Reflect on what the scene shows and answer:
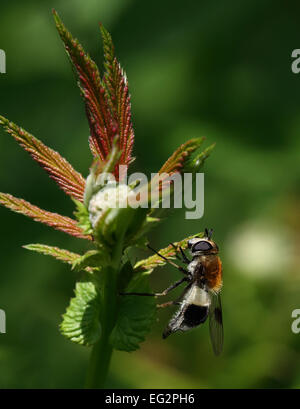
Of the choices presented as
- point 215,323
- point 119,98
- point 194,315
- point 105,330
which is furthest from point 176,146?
point 105,330

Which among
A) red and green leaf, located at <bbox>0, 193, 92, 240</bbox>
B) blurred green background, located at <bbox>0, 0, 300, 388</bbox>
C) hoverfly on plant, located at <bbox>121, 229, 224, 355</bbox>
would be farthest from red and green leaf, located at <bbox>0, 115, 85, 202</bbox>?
blurred green background, located at <bbox>0, 0, 300, 388</bbox>

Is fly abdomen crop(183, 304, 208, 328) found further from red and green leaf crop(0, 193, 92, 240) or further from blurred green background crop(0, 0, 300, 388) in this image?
blurred green background crop(0, 0, 300, 388)

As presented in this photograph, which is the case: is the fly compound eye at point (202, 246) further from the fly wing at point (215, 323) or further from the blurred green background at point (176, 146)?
the blurred green background at point (176, 146)

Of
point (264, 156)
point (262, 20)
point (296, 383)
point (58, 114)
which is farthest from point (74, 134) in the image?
point (296, 383)

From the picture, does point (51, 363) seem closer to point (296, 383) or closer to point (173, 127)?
point (296, 383)

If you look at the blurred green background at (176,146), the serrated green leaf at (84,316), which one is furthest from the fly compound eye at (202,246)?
→ the blurred green background at (176,146)

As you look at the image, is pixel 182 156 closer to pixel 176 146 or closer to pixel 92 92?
pixel 92 92
